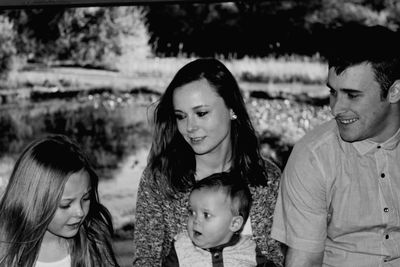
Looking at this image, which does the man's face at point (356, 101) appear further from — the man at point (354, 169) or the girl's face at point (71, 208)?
the girl's face at point (71, 208)

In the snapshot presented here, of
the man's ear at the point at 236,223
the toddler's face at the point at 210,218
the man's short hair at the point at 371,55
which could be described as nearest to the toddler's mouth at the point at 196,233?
the toddler's face at the point at 210,218

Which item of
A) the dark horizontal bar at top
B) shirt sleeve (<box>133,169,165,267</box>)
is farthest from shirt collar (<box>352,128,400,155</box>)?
the dark horizontal bar at top

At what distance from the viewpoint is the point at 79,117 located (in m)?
3.61

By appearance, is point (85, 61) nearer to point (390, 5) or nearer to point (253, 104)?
point (253, 104)

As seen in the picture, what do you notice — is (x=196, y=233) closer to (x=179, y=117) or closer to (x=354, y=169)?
(x=179, y=117)

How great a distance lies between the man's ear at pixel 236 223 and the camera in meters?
2.51

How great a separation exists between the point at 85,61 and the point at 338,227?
168cm

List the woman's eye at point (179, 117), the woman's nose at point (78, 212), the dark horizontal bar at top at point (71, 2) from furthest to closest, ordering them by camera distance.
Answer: the dark horizontal bar at top at point (71, 2) → the woman's eye at point (179, 117) → the woman's nose at point (78, 212)

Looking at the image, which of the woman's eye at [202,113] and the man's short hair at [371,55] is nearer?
the man's short hair at [371,55]

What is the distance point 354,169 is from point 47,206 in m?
1.05

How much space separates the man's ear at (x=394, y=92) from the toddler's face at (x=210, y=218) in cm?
66

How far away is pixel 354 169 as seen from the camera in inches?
98.3

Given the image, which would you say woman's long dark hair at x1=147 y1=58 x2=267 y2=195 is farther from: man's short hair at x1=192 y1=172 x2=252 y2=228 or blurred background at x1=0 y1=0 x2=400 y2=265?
blurred background at x1=0 y1=0 x2=400 y2=265

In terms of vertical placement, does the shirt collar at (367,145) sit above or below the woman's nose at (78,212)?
above
